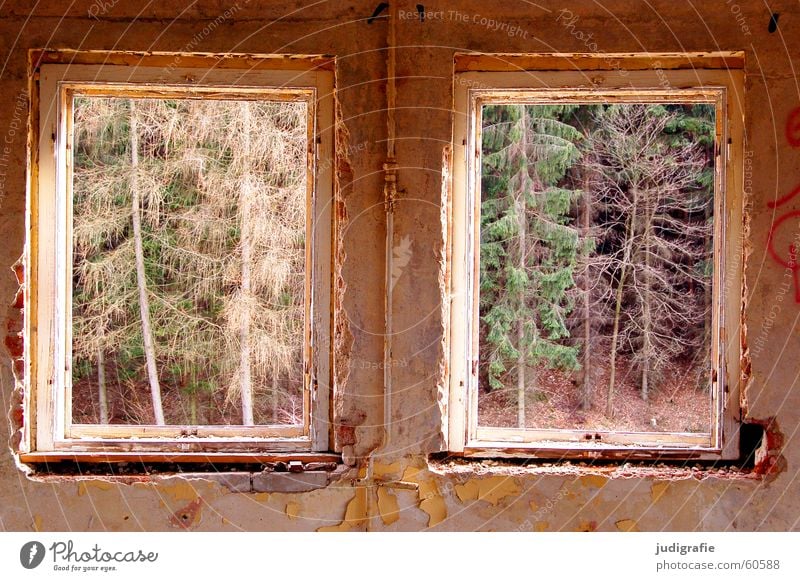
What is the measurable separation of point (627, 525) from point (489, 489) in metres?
0.53

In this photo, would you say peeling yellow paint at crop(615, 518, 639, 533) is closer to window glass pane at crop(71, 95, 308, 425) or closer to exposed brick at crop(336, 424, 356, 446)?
exposed brick at crop(336, 424, 356, 446)

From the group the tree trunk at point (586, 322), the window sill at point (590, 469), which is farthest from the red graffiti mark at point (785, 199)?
the tree trunk at point (586, 322)

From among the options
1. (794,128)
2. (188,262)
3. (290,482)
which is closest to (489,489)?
(290,482)

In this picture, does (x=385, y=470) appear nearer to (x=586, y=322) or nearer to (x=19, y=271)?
(x=19, y=271)

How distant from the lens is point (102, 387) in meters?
4.20

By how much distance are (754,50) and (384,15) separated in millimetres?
1372

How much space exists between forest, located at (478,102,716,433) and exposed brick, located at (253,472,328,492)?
1.74 m

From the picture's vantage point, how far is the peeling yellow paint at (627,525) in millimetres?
2324

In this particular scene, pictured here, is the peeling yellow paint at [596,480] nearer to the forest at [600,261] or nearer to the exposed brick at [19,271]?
the forest at [600,261]

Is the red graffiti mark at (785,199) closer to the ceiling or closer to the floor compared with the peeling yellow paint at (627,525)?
closer to the ceiling

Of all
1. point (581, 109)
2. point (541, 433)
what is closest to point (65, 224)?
point (541, 433)

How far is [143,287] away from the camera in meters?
4.48

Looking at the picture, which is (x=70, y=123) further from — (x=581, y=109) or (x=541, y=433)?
(x=581, y=109)

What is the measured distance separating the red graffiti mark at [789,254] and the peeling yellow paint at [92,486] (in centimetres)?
259
